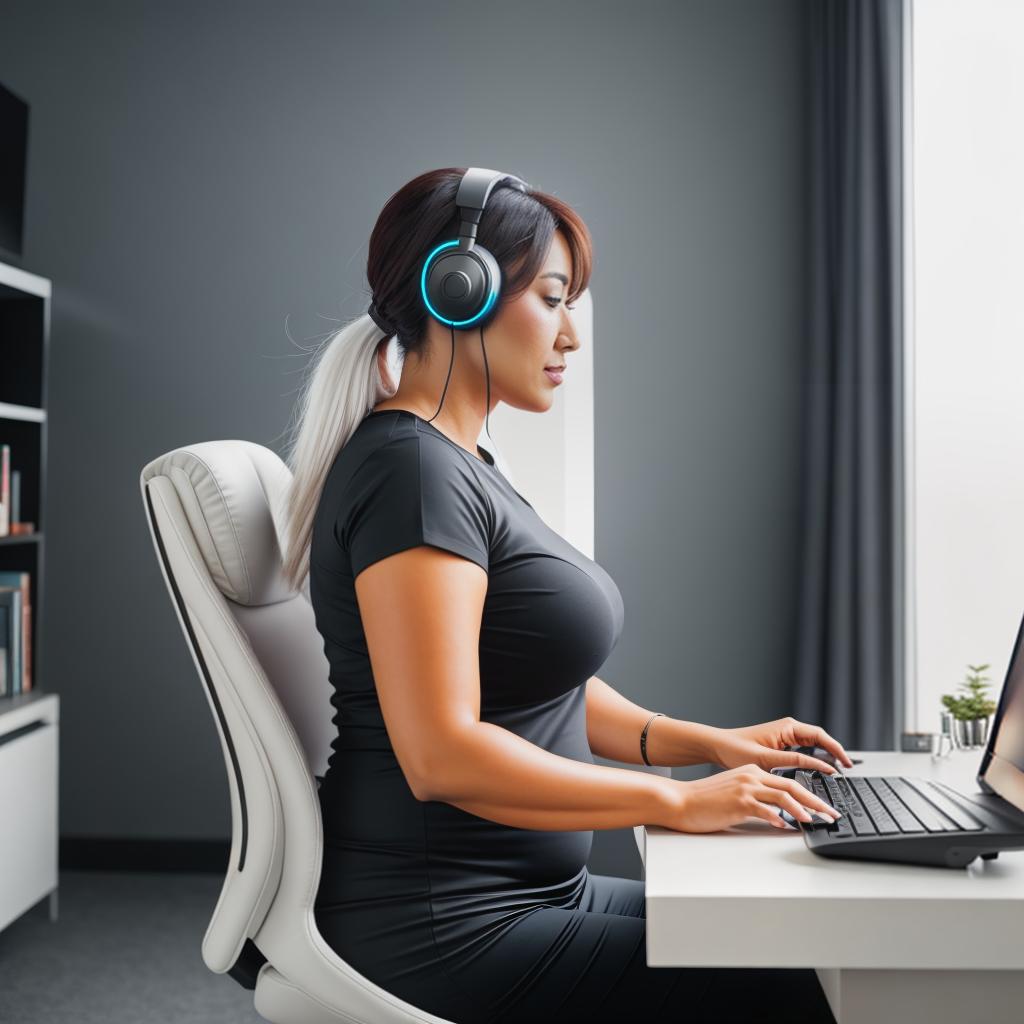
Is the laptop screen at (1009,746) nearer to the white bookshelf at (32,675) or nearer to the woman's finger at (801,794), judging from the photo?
the woman's finger at (801,794)

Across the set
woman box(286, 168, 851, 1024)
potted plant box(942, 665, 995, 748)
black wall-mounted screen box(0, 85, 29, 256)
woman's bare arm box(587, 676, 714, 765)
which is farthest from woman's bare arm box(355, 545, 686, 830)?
black wall-mounted screen box(0, 85, 29, 256)

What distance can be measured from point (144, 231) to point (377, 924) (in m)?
2.48

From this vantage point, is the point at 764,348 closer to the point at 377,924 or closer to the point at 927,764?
the point at 927,764

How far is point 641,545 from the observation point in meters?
2.96

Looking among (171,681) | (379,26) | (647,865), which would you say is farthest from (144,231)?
(647,865)

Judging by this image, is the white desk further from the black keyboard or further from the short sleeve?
the short sleeve

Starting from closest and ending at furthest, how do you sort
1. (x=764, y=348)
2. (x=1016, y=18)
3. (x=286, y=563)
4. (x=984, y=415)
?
1. (x=286, y=563)
2. (x=1016, y=18)
3. (x=984, y=415)
4. (x=764, y=348)

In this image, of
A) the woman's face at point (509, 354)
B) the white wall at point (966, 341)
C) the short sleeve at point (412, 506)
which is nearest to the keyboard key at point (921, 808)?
the short sleeve at point (412, 506)

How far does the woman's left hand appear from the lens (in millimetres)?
1236

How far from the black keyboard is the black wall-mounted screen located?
2.36 meters

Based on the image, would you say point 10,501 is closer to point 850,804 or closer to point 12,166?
point 12,166

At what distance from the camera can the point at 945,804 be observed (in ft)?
3.52

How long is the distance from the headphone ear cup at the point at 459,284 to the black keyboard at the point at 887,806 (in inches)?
23.7

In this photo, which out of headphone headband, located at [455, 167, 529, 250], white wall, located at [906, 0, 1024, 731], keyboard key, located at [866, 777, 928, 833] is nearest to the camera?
keyboard key, located at [866, 777, 928, 833]
